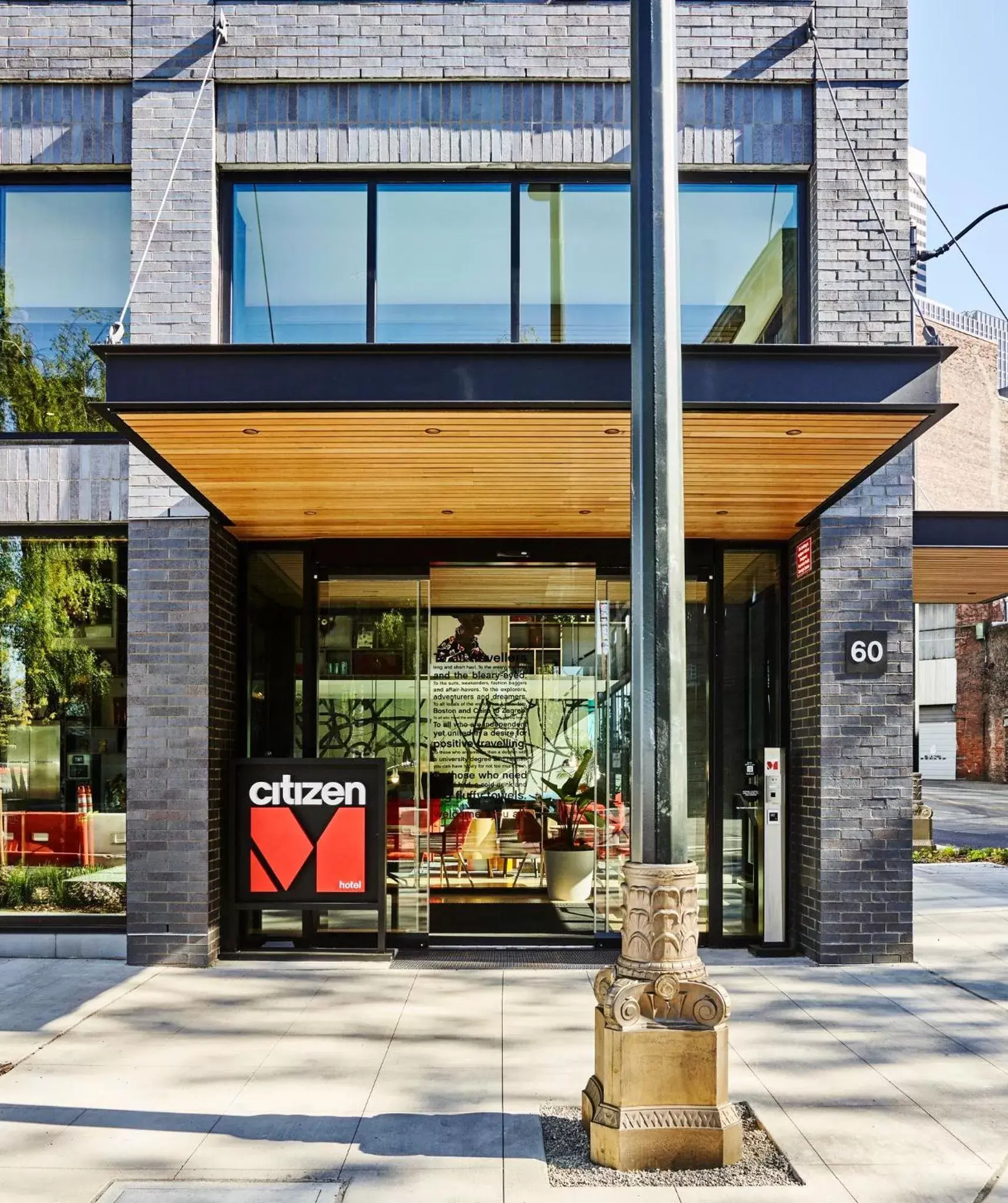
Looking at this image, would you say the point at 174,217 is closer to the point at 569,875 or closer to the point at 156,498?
the point at 156,498

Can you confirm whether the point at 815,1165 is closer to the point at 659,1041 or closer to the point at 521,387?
the point at 659,1041

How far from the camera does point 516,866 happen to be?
408 inches

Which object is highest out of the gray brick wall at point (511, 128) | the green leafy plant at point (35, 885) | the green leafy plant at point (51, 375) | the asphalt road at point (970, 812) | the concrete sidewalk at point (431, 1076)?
A: the gray brick wall at point (511, 128)

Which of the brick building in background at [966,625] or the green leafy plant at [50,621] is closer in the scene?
the green leafy plant at [50,621]

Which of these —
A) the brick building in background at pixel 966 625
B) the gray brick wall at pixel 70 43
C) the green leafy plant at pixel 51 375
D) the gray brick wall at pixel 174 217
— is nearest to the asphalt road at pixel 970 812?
the brick building in background at pixel 966 625

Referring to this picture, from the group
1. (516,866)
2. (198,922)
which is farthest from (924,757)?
(198,922)

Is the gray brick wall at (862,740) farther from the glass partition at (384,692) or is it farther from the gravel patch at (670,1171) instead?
the gravel patch at (670,1171)

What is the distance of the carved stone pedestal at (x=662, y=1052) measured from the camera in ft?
15.3

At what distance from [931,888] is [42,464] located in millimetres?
9670

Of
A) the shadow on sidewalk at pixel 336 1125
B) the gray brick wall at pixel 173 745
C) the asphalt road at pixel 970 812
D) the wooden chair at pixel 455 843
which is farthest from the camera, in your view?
the asphalt road at pixel 970 812

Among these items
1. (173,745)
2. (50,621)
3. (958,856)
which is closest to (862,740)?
(173,745)

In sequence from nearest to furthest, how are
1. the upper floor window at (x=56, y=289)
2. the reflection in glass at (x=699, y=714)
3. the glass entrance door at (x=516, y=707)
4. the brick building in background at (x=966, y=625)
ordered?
the upper floor window at (x=56, y=289) → the glass entrance door at (x=516, y=707) → the reflection in glass at (x=699, y=714) → the brick building in background at (x=966, y=625)

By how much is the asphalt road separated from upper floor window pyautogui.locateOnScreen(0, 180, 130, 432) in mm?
14979

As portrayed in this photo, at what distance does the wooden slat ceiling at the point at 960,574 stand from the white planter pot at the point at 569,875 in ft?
12.2
